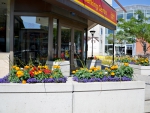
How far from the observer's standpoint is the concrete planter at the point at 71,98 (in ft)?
11.8

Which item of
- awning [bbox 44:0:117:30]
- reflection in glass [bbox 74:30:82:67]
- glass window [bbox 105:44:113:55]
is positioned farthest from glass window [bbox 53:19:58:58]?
glass window [bbox 105:44:113:55]

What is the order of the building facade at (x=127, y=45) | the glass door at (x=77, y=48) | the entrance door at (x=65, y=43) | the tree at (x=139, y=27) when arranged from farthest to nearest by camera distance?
the building facade at (x=127, y=45)
the tree at (x=139, y=27)
the glass door at (x=77, y=48)
the entrance door at (x=65, y=43)

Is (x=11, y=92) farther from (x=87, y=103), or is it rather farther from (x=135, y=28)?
(x=135, y=28)

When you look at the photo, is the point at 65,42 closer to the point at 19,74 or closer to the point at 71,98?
the point at 19,74

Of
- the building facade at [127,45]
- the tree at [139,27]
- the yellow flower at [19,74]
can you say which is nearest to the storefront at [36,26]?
the yellow flower at [19,74]

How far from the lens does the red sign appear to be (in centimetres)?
706

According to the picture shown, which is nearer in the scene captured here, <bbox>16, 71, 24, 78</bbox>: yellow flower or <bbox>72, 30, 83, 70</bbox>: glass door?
<bbox>16, 71, 24, 78</bbox>: yellow flower

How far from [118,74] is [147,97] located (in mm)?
1646

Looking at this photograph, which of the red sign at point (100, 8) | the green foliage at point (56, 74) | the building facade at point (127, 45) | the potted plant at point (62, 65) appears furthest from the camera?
the building facade at point (127, 45)

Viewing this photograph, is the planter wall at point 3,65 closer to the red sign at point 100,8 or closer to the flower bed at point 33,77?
the flower bed at point 33,77

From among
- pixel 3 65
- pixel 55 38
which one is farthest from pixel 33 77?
pixel 55 38

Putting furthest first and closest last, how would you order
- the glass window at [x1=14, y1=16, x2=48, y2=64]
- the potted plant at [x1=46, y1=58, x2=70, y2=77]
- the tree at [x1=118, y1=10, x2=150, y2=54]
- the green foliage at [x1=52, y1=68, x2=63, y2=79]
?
the tree at [x1=118, y1=10, x2=150, y2=54] → the glass window at [x1=14, y1=16, x2=48, y2=64] → the potted plant at [x1=46, y1=58, x2=70, y2=77] → the green foliage at [x1=52, y1=68, x2=63, y2=79]

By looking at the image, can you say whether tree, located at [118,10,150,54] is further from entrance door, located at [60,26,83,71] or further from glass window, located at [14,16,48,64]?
glass window, located at [14,16,48,64]

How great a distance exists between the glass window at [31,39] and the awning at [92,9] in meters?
1.98
